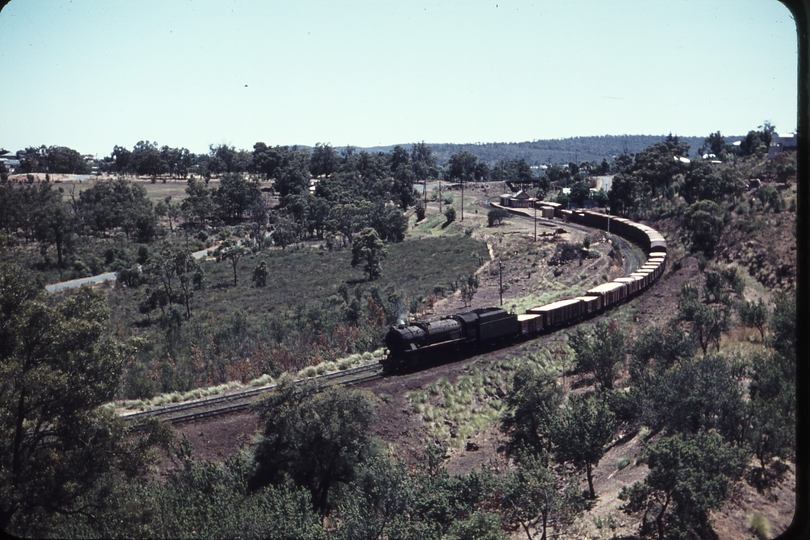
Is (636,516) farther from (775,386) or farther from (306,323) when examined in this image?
(306,323)

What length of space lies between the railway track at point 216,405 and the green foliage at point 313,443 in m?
1.37

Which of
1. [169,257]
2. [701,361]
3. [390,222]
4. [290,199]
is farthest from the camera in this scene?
[290,199]

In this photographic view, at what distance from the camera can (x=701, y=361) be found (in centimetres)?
2153

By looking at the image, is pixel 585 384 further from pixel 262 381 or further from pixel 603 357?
pixel 262 381

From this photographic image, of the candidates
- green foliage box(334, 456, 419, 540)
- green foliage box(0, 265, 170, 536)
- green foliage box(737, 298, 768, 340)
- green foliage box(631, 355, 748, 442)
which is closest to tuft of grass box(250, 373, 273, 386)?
green foliage box(334, 456, 419, 540)

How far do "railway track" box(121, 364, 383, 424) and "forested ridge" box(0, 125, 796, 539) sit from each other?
2.15 meters

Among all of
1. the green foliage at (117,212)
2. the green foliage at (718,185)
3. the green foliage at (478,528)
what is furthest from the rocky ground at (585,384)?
the green foliage at (117,212)

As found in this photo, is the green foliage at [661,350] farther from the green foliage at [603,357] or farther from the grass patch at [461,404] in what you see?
the grass patch at [461,404]

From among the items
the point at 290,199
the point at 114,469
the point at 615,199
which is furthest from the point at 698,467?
the point at 290,199

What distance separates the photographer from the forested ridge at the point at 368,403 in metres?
14.4

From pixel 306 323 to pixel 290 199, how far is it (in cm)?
6091

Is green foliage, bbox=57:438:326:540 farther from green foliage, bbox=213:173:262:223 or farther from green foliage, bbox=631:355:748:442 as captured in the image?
green foliage, bbox=213:173:262:223

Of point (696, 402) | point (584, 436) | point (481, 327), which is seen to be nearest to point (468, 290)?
point (481, 327)

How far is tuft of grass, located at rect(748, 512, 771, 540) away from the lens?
600 inches
